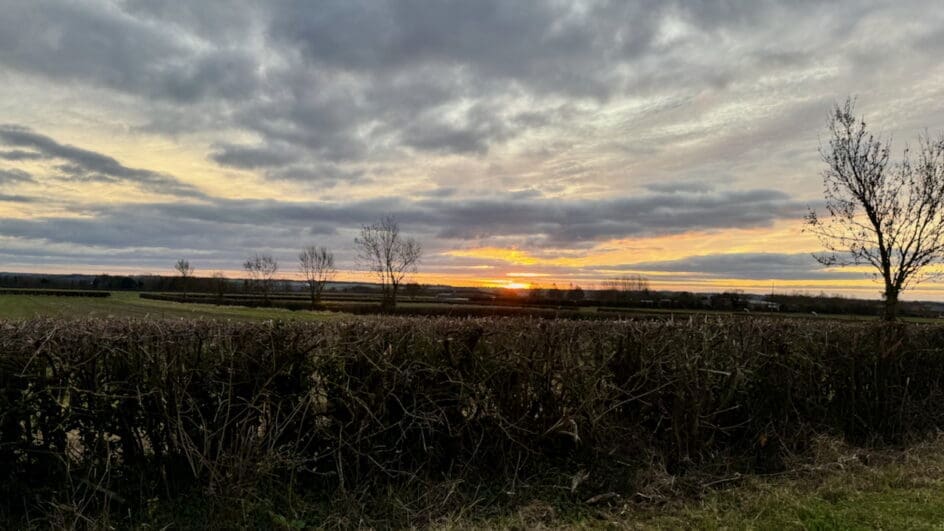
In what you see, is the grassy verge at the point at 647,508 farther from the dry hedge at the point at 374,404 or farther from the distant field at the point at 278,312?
the distant field at the point at 278,312

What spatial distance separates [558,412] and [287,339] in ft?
9.69

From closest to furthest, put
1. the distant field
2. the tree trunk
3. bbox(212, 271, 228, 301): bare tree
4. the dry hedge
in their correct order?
1. the dry hedge
2. the distant field
3. the tree trunk
4. bbox(212, 271, 228, 301): bare tree

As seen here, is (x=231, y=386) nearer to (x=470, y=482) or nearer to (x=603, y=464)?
(x=470, y=482)

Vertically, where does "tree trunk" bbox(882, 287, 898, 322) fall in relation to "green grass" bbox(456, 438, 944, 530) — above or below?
above

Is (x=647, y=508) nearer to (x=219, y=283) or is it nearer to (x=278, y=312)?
(x=278, y=312)

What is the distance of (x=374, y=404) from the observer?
510 cm

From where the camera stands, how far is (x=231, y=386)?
4801 millimetres

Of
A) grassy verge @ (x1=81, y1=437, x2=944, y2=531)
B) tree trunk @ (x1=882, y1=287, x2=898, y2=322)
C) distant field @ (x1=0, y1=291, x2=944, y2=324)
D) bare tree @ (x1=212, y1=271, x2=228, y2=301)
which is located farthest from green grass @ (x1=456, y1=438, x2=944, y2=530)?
bare tree @ (x1=212, y1=271, x2=228, y2=301)

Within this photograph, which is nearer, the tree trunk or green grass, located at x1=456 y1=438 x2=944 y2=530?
green grass, located at x1=456 y1=438 x2=944 y2=530

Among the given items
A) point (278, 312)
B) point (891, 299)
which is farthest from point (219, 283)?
point (891, 299)

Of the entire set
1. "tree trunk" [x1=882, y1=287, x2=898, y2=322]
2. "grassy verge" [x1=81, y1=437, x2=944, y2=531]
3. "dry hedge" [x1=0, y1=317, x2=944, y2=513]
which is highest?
"tree trunk" [x1=882, y1=287, x2=898, y2=322]

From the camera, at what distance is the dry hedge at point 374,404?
4.54 metres

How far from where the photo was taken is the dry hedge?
4543 mm

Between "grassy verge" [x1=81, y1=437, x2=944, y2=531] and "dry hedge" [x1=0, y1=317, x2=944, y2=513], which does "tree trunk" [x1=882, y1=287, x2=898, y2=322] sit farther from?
"grassy verge" [x1=81, y1=437, x2=944, y2=531]
